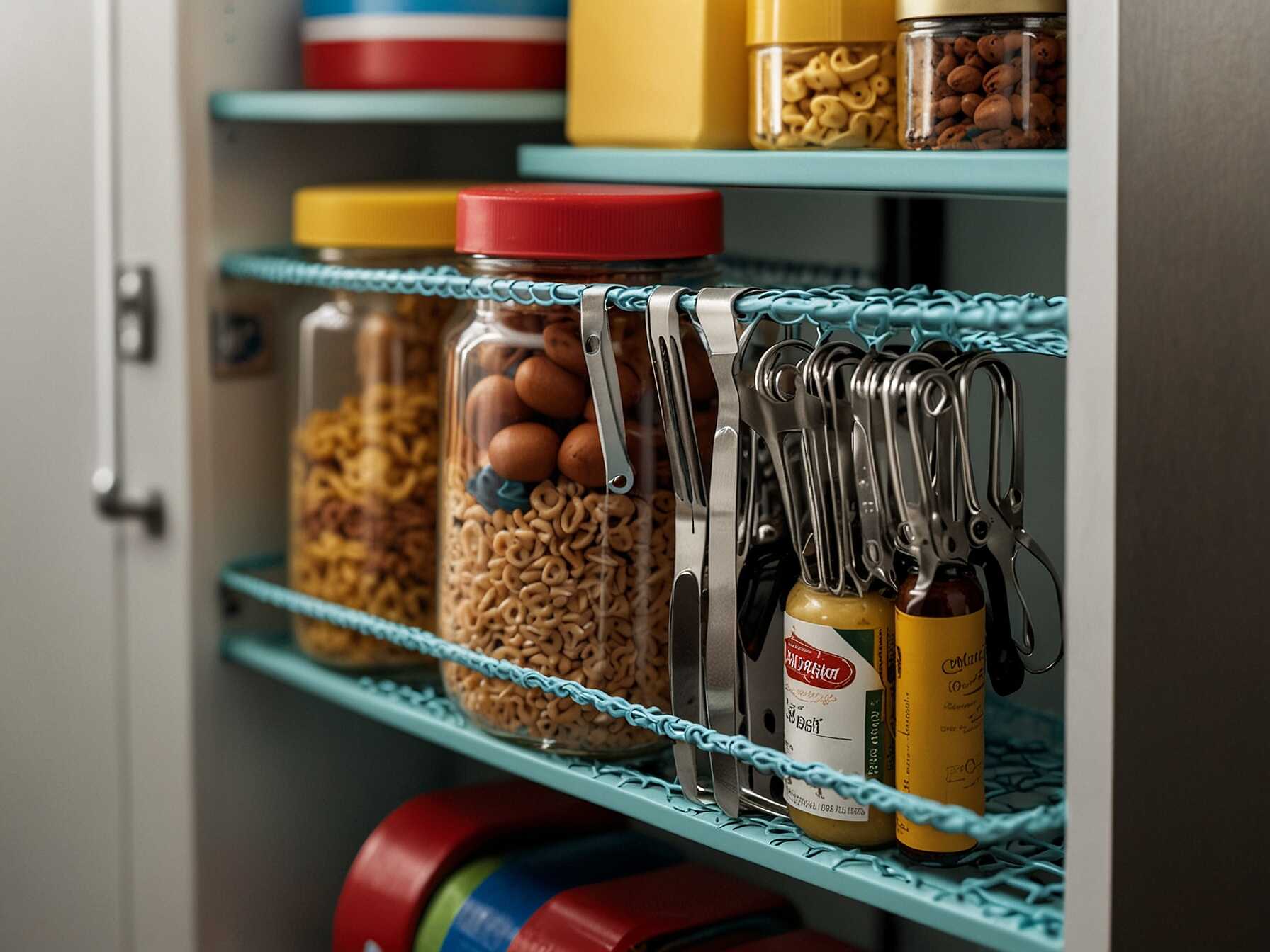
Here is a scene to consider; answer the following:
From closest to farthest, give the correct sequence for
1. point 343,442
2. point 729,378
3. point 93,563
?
1. point 729,378
2. point 343,442
3. point 93,563

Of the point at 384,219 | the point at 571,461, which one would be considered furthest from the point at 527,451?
the point at 384,219

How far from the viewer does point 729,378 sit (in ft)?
2.29

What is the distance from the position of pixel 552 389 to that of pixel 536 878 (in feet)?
1.16

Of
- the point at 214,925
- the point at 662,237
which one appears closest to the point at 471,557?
the point at 662,237

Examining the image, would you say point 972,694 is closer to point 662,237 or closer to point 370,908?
point 662,237

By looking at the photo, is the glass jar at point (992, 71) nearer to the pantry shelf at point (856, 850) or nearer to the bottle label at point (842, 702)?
the bottle label at point (842, 702)

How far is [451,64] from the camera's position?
93 cm

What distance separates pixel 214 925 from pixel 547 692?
1.40 ft

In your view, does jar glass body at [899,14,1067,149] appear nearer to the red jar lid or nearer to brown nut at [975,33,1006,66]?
brown nut at [975,33,1006,66]

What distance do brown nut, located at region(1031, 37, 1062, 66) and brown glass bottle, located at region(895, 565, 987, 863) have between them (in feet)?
0.78

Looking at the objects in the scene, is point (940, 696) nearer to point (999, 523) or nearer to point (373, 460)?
point (999, 523)

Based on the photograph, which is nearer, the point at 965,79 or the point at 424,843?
the point at 965,79

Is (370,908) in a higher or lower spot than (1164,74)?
lower

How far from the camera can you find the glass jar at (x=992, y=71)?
0.66 metres
